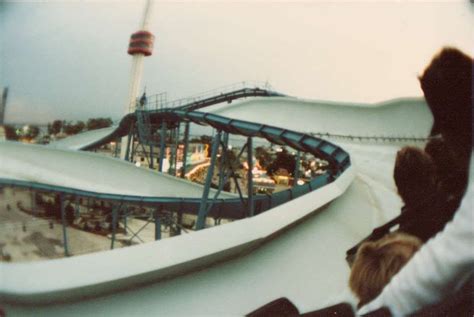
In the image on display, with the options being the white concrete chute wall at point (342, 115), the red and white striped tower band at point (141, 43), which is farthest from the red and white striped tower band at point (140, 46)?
the white concrete chute wall at point (342, 115)

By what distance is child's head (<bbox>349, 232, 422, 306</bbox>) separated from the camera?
918 mm

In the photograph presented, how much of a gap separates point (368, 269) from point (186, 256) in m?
0.76

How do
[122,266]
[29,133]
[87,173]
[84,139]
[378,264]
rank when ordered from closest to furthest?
[378,264]
[122,266]
[29,133]
[87,173]
[84,139]

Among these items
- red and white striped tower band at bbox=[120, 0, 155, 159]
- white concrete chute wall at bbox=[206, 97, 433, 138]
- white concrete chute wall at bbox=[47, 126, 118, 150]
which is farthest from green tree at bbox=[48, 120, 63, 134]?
red and white striped tower band at bbox=[120, 0, 155, 159]

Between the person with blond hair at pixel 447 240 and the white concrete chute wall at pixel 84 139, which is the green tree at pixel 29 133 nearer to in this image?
the person with blond hair at pixel 447 240

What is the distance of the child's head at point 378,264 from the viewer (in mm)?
918

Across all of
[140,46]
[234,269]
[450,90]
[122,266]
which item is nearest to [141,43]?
[140,46]

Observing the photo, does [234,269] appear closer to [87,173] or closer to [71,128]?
[87,173]

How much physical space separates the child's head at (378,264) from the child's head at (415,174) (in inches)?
15.4

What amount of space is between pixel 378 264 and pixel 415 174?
594 millimetres

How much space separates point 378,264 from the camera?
0.94m

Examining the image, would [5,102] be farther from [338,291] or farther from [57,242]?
[57,242]

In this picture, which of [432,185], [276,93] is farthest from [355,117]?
[432,185]

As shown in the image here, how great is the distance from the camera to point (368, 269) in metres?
0.95
